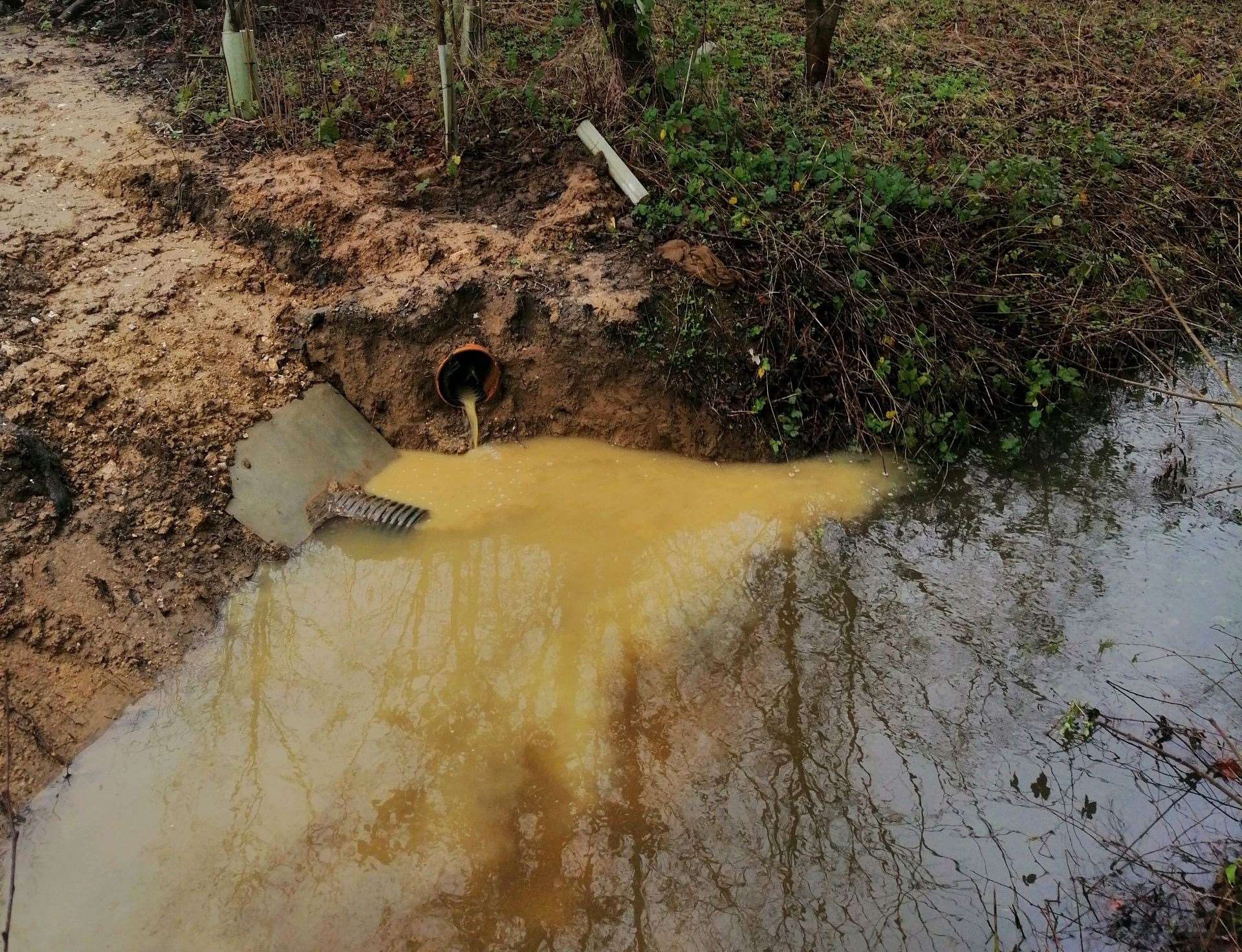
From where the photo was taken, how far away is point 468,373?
20.5 feet

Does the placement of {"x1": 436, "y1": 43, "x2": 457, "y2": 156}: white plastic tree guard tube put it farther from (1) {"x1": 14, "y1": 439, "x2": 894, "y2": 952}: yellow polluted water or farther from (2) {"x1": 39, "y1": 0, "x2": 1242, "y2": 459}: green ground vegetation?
(1) {"x1": 14, "y1": 439, "x2": 894, "y2": 952}: yellow polluted water

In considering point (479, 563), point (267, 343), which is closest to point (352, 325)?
point (267, 343)

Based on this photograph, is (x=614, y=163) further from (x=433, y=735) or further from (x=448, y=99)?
(x=433, y=735)

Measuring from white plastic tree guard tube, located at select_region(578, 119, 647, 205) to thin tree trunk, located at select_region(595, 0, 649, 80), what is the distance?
632mm

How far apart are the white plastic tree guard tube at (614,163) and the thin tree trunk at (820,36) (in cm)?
253

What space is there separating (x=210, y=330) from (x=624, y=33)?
390 cm

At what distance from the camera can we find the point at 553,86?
7695 mm

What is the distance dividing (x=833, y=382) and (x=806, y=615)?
6.20 ft

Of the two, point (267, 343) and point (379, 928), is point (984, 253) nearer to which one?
point (267, 343)

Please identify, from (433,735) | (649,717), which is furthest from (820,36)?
(433,735)

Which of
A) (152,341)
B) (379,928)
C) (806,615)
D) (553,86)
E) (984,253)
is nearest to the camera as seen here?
(379,928)

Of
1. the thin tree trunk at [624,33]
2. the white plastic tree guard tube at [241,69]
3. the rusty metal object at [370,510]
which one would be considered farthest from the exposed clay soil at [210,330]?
the thin tree trunk at [624,33]

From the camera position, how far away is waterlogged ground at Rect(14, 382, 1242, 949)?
366cm

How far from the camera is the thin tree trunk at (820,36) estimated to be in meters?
7.92
